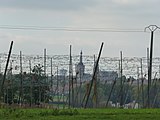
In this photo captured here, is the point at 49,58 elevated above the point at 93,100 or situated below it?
above

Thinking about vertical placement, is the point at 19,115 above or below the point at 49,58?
below

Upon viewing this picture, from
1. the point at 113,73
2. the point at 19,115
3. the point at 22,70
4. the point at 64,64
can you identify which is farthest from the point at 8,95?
the point at 19,115

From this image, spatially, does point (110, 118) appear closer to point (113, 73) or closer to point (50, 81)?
point (50, 81)

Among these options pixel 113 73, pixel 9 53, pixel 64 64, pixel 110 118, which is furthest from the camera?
pixel 113 73

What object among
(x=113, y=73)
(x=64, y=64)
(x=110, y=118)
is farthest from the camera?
(x=113, y=73)

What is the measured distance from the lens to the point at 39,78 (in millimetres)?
27828

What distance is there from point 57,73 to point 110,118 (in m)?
14.8

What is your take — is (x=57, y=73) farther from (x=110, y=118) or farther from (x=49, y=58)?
(x=110, y=118)

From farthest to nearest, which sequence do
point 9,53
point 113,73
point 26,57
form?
point 113,73
point 26,57
point 9,53

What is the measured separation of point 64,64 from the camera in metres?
28.5

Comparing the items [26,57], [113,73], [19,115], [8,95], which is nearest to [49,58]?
[26,57]

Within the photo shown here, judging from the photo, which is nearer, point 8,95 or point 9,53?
point 9,53

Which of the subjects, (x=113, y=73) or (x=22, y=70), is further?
(x=113, y=73)

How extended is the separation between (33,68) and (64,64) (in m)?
1.81
